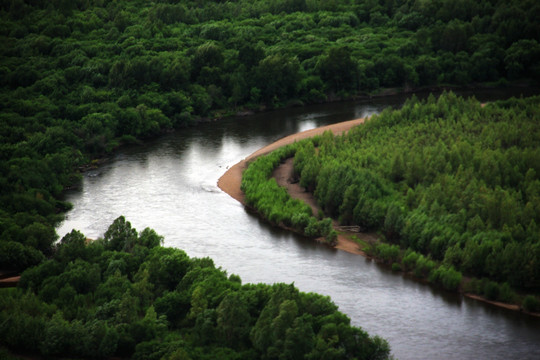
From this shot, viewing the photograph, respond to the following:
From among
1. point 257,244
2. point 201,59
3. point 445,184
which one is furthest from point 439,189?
point 201,59

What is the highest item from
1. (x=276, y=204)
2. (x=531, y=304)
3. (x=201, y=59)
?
(x=201, y=59)

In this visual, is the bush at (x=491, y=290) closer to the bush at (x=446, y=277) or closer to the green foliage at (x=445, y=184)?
the green foliage at (x=445, y=184)

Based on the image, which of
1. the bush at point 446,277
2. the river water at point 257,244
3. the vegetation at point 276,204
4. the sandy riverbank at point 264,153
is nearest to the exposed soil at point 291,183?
the sandy riverbank at point 264,153

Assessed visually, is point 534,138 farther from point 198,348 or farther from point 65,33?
point 65,33

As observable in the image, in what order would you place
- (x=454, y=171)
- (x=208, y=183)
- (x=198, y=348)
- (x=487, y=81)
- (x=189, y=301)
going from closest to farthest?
1. (x=198, y=348)
2. (x=189, y=301)
3. (x=454, y=171)
4. (x=208, y=183)
5. (x=487, y=81)

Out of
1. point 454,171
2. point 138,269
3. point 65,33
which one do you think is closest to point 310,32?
point 65,33

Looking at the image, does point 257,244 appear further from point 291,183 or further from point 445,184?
point 445,184
